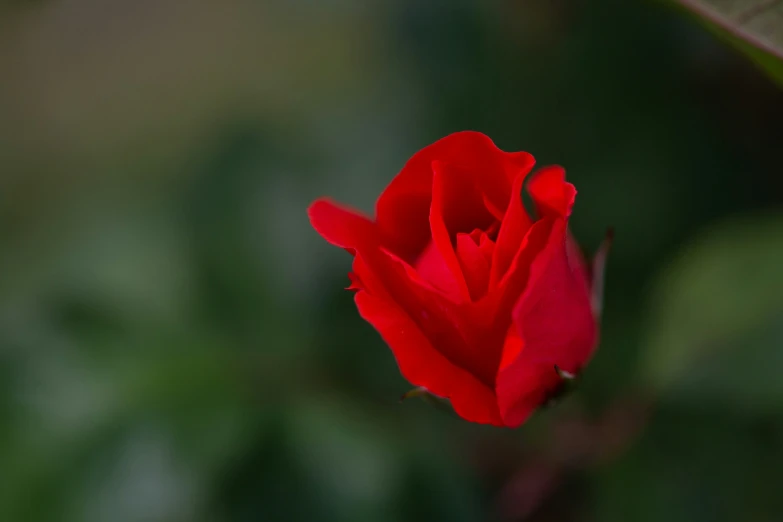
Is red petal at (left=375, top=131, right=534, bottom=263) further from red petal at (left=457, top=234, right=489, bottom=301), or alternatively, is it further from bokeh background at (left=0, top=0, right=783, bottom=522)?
bokeh background at (left=0, top=0, right=783, bottom=522)

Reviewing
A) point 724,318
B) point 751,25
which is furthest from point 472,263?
point 724,318

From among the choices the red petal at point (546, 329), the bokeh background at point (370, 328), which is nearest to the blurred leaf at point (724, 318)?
the bokeh background at point (370, 328)

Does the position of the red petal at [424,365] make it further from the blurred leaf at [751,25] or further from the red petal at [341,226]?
the blurred leaf at [751,25]

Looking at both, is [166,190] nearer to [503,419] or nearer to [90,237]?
[90,237]

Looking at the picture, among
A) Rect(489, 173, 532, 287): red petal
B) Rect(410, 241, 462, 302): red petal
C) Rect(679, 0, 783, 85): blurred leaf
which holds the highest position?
Rect(679, 0, 783, 85): blurred leaf

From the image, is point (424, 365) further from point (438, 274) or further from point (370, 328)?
point (370, 328)

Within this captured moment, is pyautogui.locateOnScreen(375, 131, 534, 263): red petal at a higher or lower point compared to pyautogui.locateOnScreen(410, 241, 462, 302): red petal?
higher

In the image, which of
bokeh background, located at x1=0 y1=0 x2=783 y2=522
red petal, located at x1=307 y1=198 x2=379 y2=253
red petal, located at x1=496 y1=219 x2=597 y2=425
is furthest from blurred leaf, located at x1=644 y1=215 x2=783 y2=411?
→ red petal, located at x1=307 y1=198 x2=379 y2=253
